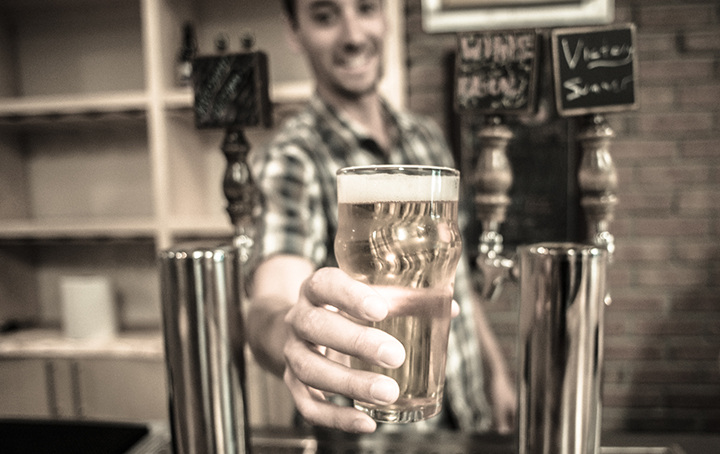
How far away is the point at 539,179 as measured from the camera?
7.16ft

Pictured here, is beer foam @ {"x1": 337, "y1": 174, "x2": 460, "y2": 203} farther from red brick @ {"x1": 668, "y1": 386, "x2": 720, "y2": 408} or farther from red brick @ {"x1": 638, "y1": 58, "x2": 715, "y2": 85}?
red brick @ {"x1": 668, "y1": 386, "x2": 720, "y2": 408}

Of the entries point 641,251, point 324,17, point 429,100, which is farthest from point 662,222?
point 324,17

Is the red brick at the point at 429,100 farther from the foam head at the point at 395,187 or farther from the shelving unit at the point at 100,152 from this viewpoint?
the foam head at the point at 395,187

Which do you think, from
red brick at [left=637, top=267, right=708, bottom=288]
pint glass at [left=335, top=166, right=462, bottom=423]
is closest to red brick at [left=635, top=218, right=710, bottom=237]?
red brick at [left=637, top=267, right=708, bottom=288]

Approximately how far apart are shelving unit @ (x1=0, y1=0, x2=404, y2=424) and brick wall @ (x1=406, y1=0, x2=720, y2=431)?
3.48ft

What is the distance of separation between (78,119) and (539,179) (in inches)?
85.5

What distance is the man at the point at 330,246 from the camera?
435 millimetres

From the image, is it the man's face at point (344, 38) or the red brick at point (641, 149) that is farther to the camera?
the red brick at point (641, 149)

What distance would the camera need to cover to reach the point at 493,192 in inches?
22.7

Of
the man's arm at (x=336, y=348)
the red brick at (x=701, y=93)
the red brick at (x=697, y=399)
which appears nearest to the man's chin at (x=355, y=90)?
the man's arm at (x=336, y=348)

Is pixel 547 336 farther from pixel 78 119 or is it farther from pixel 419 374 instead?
pixel 78 119

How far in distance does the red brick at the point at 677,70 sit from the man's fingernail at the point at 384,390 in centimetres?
228

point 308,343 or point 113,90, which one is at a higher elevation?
point 113,90

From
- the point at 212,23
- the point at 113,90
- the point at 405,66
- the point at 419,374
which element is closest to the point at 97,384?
the point at 113,90
